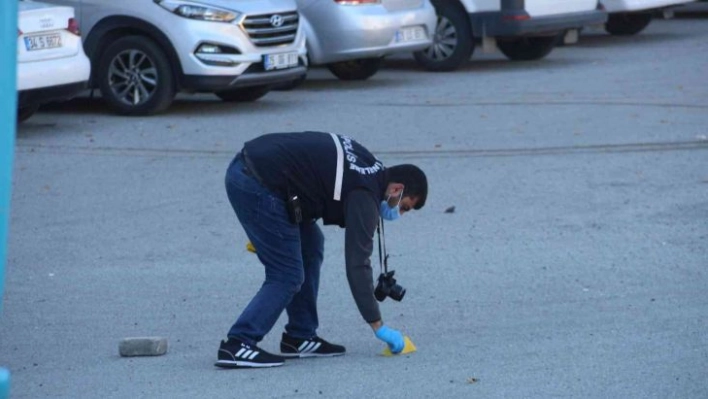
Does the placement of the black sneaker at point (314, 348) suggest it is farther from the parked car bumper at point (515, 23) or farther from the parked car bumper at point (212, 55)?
the parked car bumper at point (515, 23)

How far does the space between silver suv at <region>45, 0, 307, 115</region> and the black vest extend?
7538 mm

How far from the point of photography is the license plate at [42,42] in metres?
12.5

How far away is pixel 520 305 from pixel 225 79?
6.84m

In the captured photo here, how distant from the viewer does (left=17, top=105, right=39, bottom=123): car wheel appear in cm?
1341

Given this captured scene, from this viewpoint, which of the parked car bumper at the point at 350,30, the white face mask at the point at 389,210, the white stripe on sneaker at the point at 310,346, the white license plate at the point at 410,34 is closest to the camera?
the white face mask at the point at 389,210

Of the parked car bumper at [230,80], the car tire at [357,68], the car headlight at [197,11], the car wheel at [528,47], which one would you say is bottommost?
the car wheel at [528,47]

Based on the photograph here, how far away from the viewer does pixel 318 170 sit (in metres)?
6.38

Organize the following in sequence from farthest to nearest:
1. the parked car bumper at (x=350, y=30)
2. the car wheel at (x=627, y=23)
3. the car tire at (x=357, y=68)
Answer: the car wheel at (x=627, y=23) < the car tire at (x=357, y=68) < the parked car bumper at (x=350, y=30)

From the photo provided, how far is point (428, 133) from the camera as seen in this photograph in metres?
13.0

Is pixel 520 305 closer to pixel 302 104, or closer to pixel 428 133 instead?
pixel 428 133

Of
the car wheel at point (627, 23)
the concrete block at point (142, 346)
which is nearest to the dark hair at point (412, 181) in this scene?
the concrete block at point (142, 346)

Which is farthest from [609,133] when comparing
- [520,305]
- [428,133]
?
[520,305]

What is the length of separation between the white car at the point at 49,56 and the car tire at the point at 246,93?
2481 millimetres

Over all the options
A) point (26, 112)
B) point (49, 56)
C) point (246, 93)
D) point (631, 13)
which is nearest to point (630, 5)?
point (631, 13)
